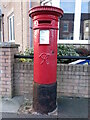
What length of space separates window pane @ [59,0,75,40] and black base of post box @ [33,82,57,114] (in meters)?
3.91

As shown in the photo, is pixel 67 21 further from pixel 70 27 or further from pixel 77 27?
pixel 77 27

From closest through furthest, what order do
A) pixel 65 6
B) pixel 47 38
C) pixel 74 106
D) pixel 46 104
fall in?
pixel 47 38 → pixel 46 104 → pixel 74 106 → pixel 65 6

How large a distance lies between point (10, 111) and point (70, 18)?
15.7 ft

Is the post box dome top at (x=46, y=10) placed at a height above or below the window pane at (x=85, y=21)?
below

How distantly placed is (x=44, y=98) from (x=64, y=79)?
789mm

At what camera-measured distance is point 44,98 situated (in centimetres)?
233

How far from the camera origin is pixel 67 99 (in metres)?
2.89

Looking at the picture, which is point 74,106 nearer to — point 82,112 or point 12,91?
point 82,112

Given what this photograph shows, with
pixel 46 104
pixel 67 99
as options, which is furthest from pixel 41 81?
pixel 67 99

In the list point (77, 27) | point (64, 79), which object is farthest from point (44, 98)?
point (77, 27)

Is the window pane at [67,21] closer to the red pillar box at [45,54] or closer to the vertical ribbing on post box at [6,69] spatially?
the vertical ribbing on post box at [6,69]

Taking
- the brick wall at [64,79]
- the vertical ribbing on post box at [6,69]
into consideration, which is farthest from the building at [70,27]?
the vertical ribbing on post box at [6,69]

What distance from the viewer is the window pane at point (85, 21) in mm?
5574

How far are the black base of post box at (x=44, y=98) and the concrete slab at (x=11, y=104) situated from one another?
17.5 inches
